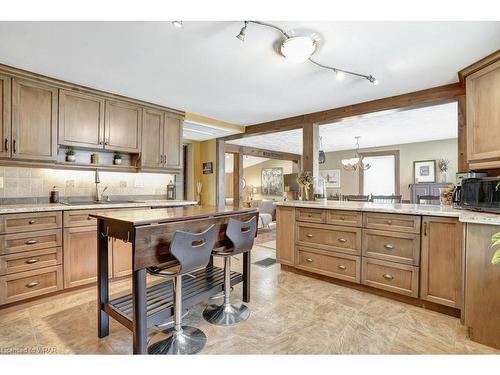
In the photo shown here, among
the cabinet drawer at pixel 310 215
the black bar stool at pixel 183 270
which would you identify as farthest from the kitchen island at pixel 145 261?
the cabinet drawer at pixel 310 215

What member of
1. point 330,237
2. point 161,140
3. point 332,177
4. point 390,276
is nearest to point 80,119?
point 161,140

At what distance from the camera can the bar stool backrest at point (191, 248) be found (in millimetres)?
1600

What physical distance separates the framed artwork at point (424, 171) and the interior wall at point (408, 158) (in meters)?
0.09

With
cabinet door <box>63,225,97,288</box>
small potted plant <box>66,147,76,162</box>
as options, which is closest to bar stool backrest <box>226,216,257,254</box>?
cabinet door <box>63,225,97,288</box>

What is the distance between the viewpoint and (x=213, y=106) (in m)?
3.74

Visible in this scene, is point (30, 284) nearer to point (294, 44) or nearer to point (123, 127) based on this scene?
point (123, 127)

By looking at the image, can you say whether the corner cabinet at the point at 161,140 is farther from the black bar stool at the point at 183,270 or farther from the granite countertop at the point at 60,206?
the black bar stool at the point at 183,270

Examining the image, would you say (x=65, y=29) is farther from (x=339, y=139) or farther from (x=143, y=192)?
(x=339, y=139)

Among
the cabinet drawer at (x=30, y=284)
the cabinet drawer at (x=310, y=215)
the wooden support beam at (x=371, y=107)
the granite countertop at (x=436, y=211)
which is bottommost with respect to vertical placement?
the cabinet drawer at (x=30, y=284)

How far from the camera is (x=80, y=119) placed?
3029 millimetres

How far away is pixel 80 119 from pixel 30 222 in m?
1.29
